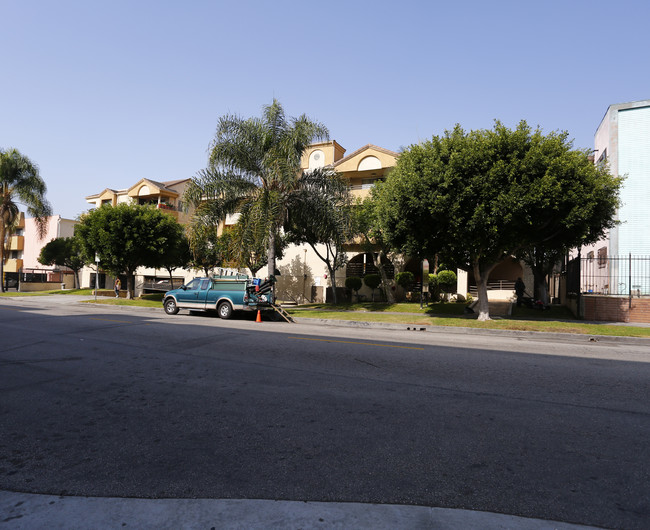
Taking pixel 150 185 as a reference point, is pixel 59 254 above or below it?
below

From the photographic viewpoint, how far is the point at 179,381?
252 inches

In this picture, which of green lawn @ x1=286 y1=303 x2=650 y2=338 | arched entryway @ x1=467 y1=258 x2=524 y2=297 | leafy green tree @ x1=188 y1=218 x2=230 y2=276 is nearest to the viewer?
green lawn @ x1=286 y1=303 x2=650 y2=338

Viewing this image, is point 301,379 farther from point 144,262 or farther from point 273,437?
point 144,262

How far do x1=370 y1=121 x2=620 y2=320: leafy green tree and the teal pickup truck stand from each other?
604cm

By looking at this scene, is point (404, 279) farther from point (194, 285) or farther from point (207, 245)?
point (194, 285)

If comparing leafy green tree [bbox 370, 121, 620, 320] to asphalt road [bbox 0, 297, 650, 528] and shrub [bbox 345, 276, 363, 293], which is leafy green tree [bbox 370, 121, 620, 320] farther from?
shrub [bbox 345, 276, 363, 293]

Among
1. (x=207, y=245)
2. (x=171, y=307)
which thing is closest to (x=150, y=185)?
(x=207, y=245)

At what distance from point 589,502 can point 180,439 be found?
11.0 feet

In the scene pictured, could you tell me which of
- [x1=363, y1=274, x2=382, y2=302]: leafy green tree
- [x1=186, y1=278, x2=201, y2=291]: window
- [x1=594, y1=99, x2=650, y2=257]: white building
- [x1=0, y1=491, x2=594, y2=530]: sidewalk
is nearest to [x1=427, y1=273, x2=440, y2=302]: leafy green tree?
[x1=363, y1=274, x2=382, y2=302]: leafy green tree

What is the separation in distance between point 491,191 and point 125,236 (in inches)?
919

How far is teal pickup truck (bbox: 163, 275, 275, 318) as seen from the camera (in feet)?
58.1

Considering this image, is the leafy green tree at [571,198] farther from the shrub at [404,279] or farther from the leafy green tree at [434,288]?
the shrub at [404,279]

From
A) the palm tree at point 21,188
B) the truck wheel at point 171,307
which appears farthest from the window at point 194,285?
the palm tree at point 21,188

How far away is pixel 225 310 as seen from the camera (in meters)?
18.0
